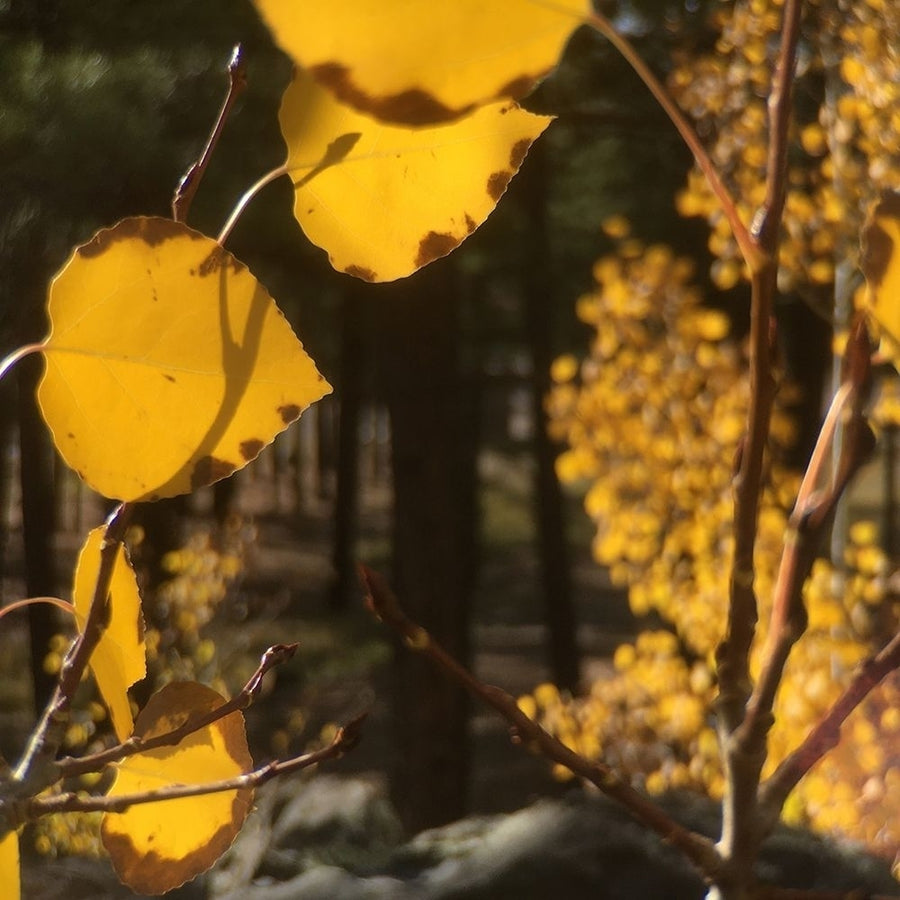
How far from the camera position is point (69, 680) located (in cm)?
25

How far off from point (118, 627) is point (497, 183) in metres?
0.15

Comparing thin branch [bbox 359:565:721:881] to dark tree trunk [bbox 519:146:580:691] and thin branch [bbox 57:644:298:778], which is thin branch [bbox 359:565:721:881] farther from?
dark tree trunk [bbox 519:146:580:691]

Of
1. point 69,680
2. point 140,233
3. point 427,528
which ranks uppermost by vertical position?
point 140,233

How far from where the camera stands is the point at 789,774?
0.70ft

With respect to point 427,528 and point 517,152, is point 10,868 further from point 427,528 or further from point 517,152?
point 427,528

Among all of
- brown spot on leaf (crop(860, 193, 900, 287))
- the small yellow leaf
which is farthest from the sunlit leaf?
the small yellow leaf

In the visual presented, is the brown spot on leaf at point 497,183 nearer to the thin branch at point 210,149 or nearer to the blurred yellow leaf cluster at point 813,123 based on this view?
the thin branch at point 210,149

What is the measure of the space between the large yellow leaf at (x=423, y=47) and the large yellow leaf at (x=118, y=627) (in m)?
0.15

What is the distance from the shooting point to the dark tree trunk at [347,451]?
3.51 metres

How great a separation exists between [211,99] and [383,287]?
1190 millimetres

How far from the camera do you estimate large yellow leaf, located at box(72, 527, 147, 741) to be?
282 mm

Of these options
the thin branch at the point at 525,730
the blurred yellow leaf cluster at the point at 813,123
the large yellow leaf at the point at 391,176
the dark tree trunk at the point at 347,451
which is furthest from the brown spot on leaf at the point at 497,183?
the dark tree trunk at the point at 347,451

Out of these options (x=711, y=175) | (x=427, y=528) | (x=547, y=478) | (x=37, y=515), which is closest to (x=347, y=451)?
(x=547, y=478)

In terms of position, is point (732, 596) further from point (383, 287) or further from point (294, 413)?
point (383, 287)
